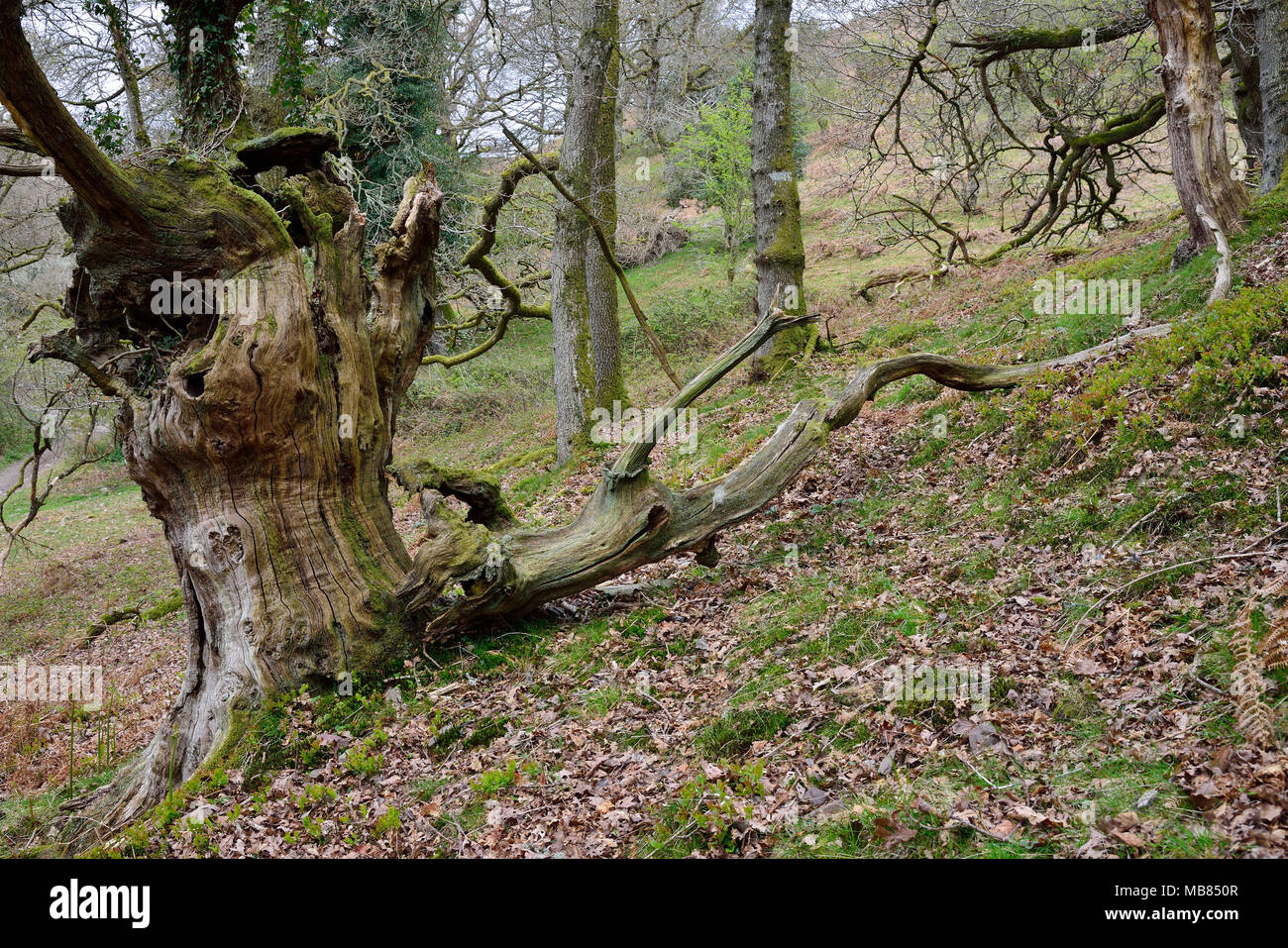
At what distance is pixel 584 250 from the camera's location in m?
12.4

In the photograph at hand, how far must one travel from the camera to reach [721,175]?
73.7 ft

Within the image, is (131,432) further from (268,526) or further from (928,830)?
(928,830)

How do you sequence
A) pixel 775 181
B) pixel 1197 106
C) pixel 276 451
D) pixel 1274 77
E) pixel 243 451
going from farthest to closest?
1. pixel 775 181
2. pixel 1274 77
3. pixel 1197 106
4. pixel 276 451
5. pixel 243 451

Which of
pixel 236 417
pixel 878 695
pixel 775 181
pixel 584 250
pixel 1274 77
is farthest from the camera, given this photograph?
pixel 775 181

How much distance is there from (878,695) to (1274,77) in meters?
9.49

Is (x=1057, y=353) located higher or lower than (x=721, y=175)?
lower

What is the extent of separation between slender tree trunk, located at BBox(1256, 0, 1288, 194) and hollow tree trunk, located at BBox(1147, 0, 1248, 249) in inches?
59.0

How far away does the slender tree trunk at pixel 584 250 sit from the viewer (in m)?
11.8

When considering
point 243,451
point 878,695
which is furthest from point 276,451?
point 878,695

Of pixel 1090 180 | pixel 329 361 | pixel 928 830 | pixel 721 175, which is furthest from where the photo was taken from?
pixel 721 175

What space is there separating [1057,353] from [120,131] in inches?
434

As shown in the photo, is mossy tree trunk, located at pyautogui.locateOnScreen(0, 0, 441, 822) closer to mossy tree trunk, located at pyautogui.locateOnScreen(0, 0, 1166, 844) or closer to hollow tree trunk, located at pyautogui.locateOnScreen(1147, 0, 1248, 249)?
mossy tree trunk, located at pyautogui.locateOnScreen(0, 0, 1166, 844)

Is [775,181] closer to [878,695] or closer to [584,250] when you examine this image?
[584,250]
